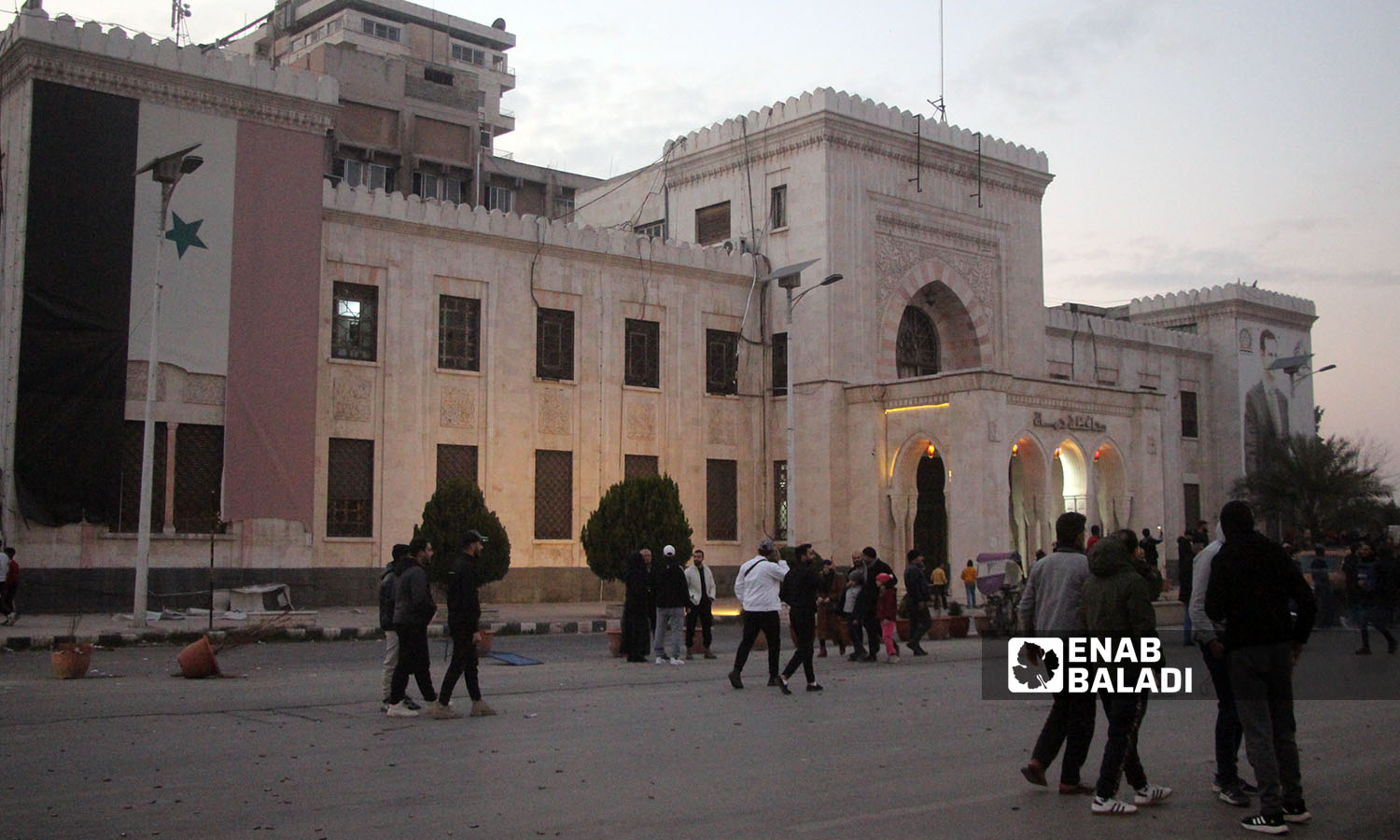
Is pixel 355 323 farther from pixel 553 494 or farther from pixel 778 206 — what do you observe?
pixel 778 206

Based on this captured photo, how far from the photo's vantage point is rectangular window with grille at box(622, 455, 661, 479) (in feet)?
97.2

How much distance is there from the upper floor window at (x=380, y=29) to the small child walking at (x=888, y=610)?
56738mm

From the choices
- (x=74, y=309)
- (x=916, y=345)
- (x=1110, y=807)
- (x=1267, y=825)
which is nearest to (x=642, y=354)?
(x=916, y=345)

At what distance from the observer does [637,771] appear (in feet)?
26.1

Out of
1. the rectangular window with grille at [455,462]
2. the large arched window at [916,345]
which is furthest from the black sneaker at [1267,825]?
the large arched window at [916,345]

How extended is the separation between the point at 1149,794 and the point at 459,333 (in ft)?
72.9

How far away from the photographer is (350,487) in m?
25.7

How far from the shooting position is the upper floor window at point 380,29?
6650 cm

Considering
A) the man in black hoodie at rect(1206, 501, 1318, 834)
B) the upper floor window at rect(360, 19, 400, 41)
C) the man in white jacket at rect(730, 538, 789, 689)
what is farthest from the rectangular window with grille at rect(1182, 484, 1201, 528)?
the upper floor window at rect(360, 19, 400, 41)

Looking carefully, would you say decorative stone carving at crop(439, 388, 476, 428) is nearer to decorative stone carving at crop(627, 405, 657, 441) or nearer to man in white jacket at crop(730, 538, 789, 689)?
decorative stone carving at crop(627, 405, 657, 441)

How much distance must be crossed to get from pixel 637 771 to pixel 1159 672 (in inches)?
315

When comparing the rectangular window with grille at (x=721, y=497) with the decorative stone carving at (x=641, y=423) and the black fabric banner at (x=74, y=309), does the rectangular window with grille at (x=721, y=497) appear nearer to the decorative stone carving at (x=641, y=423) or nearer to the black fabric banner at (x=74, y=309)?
the decorative stone carving at (x=641, y=423)

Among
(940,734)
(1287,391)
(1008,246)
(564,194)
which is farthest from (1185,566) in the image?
(564,194)

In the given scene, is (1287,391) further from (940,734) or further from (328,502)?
(940,734)
